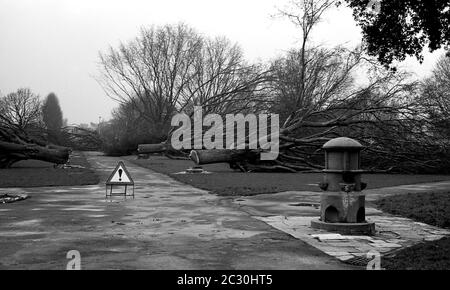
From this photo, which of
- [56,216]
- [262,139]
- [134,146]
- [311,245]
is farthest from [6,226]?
[134,146]

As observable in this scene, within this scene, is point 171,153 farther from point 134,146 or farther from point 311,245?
point 311,245

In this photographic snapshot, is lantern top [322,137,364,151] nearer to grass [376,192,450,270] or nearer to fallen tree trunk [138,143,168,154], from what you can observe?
→ grass [376,192,450,270]

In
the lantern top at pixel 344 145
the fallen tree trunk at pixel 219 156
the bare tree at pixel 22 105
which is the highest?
the bare tree at pixel 22 105

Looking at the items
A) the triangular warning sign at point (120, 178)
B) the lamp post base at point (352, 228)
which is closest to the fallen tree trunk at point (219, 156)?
the triangular warning sign at point (120, 178)

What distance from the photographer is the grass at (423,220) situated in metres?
6.29

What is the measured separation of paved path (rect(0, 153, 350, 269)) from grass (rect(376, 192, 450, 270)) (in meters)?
0.87

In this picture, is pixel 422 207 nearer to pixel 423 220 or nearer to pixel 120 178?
pixel 423 220

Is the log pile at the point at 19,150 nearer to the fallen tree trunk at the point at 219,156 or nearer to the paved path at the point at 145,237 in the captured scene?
the fallen tree trunk at the point at 219,156

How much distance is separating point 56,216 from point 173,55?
40952 mm

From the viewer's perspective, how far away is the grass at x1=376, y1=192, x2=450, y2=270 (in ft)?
20.6

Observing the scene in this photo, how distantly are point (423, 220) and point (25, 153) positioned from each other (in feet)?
72.4

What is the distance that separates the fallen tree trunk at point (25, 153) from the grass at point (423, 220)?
768 inches

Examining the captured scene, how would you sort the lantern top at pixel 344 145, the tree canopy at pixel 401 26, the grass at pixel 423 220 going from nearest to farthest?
the grass at pixel 423 220, the tree canopy at pixel 401 26, the lantern top at pixel 344 145
